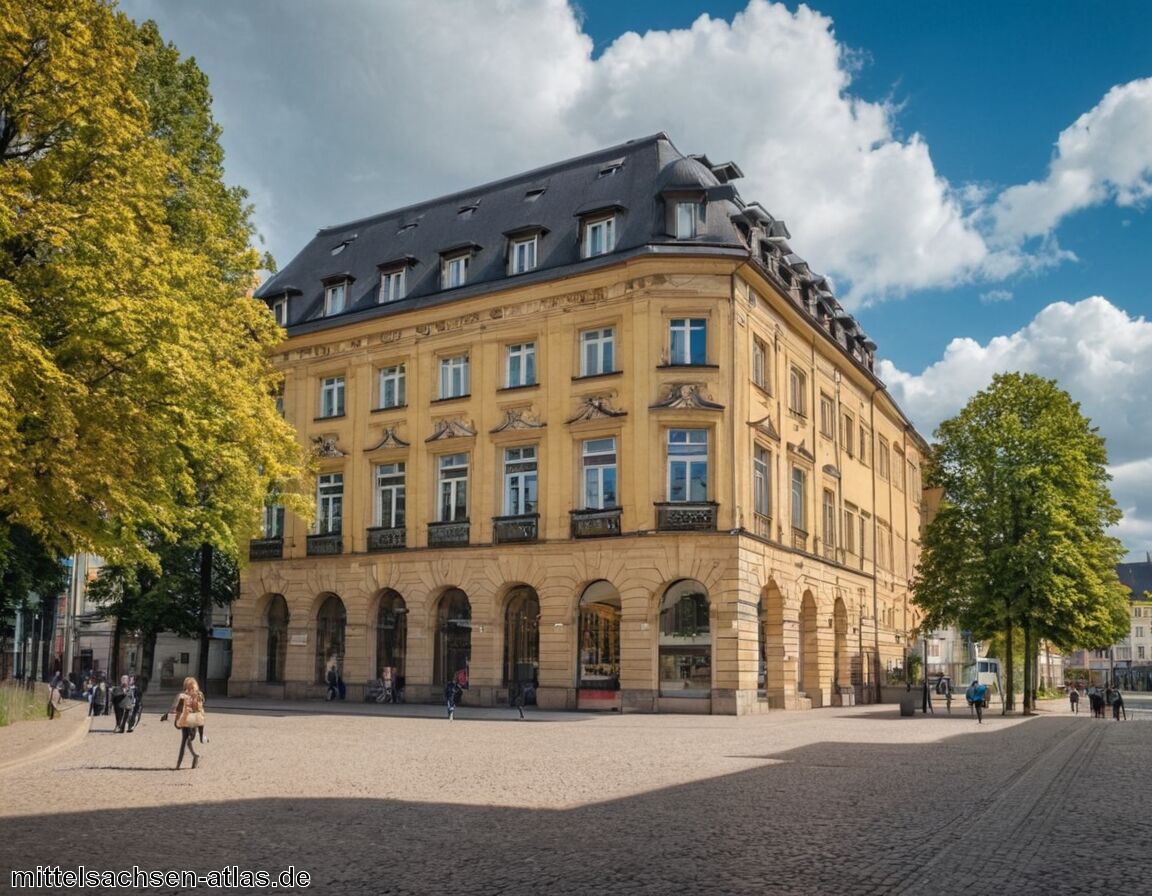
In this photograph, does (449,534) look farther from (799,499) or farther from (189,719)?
(189,719)

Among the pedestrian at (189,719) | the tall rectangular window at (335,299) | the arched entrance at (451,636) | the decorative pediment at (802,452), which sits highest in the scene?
the tall rectangular window at (335,299)

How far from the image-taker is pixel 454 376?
4306 cm

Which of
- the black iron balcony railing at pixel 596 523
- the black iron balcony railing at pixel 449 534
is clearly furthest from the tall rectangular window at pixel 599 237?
the black iron balcony railing at pixel 449 534

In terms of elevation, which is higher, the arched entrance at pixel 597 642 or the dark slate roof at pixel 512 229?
the dark slate roof at pixel 512 229

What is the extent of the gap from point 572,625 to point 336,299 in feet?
60.5

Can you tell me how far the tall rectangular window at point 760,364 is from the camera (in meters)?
40.4

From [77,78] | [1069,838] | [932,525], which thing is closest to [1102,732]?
[932,525]

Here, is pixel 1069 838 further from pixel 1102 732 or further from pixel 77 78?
pixel 1102 732

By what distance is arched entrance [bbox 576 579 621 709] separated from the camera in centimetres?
3788

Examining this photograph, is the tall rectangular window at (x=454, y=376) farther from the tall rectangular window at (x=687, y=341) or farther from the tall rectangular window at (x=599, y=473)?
the tall rectangular window at (x=687, y=341)

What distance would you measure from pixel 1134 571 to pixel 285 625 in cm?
14043

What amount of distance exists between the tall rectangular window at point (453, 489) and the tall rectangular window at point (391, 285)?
25.3 ft

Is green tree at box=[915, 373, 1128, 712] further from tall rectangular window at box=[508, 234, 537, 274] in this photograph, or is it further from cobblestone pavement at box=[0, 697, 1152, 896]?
tall rectangular window at box=[508, 234, 537, 274]

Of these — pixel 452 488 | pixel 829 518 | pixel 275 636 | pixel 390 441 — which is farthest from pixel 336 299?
pixel 829 518
